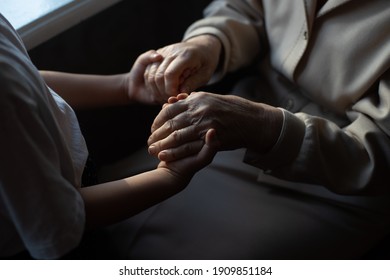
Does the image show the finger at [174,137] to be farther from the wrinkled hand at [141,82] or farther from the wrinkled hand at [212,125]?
the wrinkled hand at [141,82]

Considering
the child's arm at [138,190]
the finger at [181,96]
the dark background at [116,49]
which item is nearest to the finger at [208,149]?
the child's arm at [138,190]

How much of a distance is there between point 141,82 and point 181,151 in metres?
0.26

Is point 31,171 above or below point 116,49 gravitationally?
above

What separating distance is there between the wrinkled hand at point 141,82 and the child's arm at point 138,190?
21cm

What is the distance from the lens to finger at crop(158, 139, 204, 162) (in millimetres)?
813

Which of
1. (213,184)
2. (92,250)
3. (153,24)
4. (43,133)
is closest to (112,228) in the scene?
(92,250)

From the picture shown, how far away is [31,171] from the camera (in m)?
0.62

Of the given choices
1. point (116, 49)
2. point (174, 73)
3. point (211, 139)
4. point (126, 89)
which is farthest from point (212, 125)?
point (116, 49)

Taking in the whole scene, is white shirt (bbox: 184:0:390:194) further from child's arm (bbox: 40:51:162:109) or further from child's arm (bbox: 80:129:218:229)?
child's arm (bbox: 40:51:162:109)

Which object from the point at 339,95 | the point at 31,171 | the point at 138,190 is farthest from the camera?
the point at 339,95

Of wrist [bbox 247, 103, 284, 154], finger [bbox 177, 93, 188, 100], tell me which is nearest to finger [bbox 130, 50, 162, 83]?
finger [bbox 177, 93, 188, 100]

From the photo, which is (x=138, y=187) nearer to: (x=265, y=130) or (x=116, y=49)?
(x=265, y=130)

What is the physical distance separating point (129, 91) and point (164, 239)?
323mm

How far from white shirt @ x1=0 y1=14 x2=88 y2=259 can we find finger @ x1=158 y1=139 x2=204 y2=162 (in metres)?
0.17
